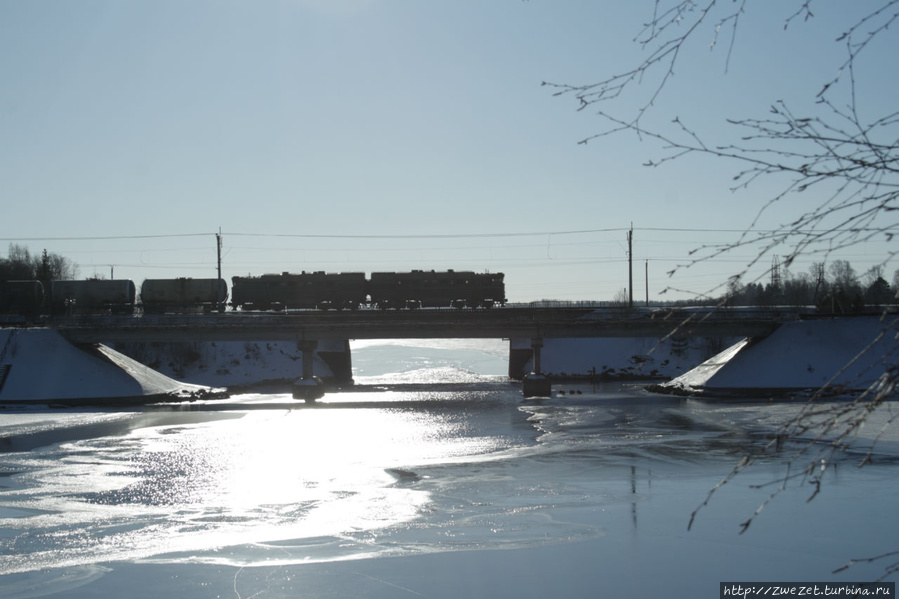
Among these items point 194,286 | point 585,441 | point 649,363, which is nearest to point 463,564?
point 585,441

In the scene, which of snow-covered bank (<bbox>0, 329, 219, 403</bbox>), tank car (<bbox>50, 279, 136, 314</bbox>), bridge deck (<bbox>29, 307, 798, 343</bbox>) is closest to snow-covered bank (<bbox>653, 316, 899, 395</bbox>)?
bridge deck (<bbox>29, 307, 798, 343</bbox>)

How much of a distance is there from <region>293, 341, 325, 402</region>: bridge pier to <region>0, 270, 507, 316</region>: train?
978 cm

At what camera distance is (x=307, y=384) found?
67375 mm

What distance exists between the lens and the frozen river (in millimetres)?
13727

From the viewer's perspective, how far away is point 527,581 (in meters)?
13.4

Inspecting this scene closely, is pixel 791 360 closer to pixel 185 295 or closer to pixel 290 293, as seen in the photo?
pixel 290 293

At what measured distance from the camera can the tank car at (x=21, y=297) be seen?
3081 inches

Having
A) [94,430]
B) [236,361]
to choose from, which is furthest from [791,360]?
[236,361]

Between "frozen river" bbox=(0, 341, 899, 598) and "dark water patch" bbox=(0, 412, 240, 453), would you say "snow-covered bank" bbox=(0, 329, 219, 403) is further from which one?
"frozen river" bbox=(0, 341, 899, 598)

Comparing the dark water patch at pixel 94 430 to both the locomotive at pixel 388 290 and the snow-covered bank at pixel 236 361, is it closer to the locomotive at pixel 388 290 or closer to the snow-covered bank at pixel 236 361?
the locomotive at pixel 388 290

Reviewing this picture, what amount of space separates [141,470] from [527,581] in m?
18.2

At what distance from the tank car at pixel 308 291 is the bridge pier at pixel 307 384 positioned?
9.74 metres

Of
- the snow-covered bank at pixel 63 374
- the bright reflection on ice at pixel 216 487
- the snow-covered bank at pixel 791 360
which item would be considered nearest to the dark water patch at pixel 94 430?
the bright reflection on ice at pixel 216 487

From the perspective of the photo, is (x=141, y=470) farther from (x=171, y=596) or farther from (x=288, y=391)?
(x=288, y=391)
